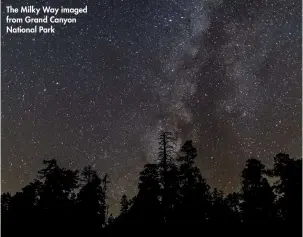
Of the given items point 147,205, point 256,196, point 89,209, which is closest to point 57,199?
point 89,209

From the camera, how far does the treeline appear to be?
2728cm

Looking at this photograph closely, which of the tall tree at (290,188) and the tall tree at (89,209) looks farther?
the tall tree at (89,209)

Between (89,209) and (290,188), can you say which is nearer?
(290,188)

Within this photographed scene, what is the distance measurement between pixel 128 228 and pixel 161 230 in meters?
3.24

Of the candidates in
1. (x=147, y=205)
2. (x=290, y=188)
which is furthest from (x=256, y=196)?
(x=147, y=205)

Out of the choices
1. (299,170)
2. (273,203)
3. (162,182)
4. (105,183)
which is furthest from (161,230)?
(105,183)

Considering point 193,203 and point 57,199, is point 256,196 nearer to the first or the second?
point 193,203

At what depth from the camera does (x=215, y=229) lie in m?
27.6

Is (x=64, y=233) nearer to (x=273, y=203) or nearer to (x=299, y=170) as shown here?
(x=273, y=203)

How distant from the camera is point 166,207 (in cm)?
2973

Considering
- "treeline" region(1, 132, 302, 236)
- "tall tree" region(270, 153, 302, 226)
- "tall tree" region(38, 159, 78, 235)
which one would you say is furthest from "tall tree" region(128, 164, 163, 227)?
"tall tree" region(270, 153, 302, 226)

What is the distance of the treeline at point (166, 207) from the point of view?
27.3 meters

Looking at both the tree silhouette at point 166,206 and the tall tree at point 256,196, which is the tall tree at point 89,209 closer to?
the tree silhouette at point 166,206

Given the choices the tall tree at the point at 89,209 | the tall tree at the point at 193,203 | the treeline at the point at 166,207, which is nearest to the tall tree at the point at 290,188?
the treeline at the point at 166,207
